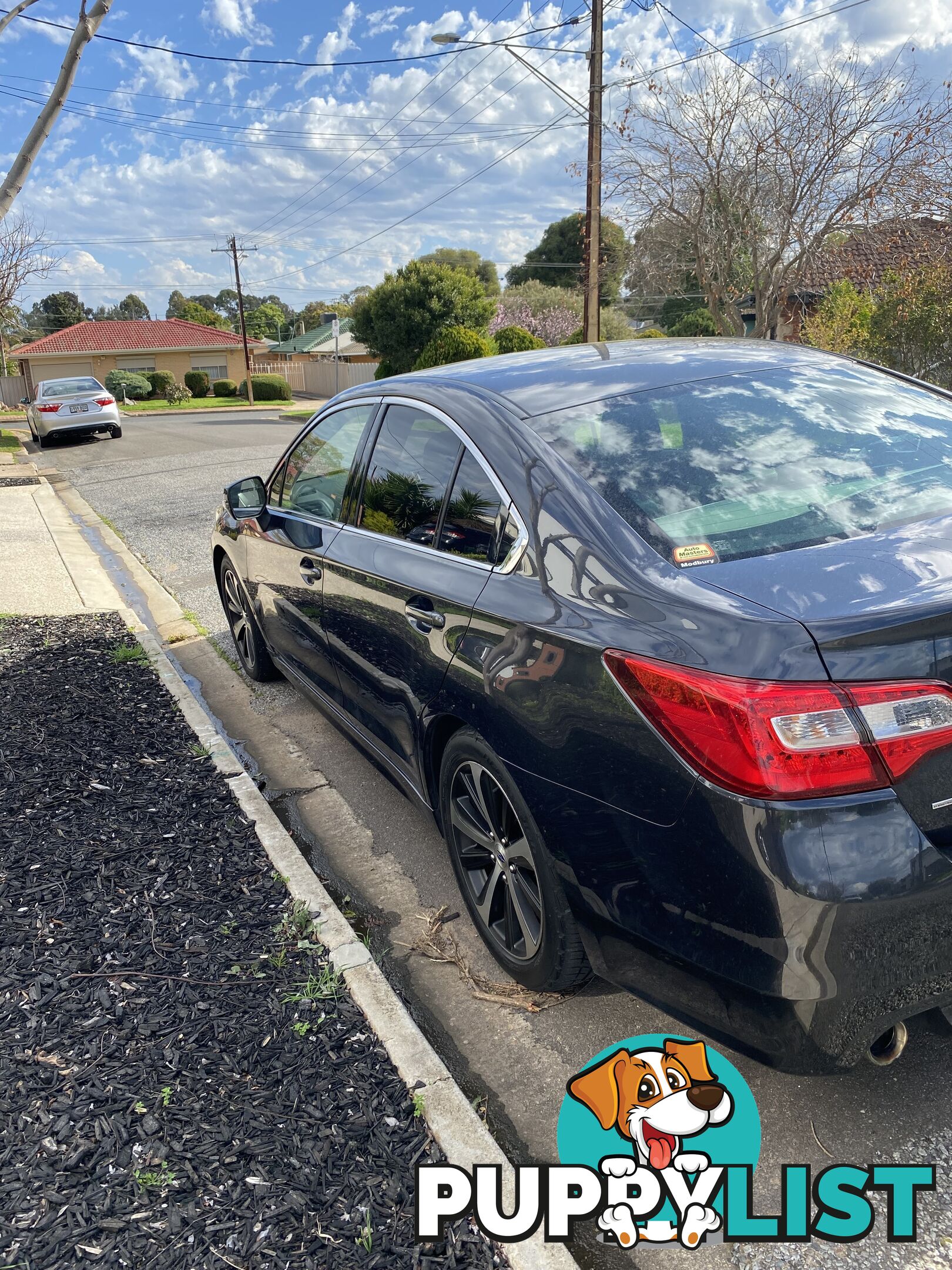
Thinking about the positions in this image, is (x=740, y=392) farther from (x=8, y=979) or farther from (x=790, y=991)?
(x=8, y=979)

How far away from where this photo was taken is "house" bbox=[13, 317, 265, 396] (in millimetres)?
65062

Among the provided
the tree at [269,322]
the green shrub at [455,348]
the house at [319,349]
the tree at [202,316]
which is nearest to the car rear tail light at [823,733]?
the green shrub at [455,348]

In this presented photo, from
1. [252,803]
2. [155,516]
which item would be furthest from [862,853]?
[155,516]

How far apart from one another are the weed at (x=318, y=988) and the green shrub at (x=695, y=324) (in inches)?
1905

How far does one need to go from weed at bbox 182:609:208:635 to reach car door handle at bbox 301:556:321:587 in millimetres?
3236

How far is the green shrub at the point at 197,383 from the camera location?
193 feet

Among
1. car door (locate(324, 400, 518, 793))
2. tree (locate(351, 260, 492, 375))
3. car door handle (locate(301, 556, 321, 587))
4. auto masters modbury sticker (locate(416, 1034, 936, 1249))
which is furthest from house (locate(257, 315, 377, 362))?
auto masters modbury sticker (locate(416, 1034, 936, 1249))

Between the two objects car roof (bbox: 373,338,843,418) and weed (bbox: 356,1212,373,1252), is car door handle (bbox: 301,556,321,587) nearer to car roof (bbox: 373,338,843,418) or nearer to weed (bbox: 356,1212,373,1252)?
car roof (bbox: 373,338,843,418)

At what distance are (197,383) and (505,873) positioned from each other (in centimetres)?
6113

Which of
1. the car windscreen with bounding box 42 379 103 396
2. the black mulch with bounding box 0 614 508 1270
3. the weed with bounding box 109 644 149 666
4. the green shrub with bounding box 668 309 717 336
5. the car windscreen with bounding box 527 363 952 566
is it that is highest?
the green shrub with bounding box 668 309 717 336

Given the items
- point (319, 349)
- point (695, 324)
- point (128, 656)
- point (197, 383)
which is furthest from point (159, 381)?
point (128, 656)

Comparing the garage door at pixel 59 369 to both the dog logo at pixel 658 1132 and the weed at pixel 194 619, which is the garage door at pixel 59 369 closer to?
the weed at pixel 194 619

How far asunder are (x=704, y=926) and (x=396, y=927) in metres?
1.64

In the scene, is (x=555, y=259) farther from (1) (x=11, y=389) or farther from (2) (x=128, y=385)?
(1) (x=11, y=389)
